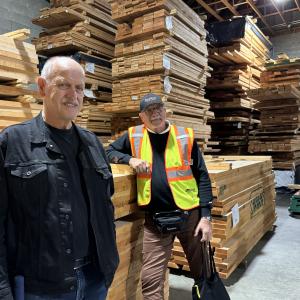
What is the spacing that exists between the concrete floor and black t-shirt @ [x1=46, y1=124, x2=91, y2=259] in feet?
8.96

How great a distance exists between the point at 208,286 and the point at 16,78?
10.9 ft

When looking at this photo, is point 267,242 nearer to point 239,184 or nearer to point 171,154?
point 239,184

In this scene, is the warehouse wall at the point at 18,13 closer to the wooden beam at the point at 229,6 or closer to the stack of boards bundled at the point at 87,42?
the stack of boards bundled at the point at 87,42

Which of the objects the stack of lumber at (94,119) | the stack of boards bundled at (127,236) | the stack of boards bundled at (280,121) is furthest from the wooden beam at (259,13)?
the stack of boards bundled at (127,236)

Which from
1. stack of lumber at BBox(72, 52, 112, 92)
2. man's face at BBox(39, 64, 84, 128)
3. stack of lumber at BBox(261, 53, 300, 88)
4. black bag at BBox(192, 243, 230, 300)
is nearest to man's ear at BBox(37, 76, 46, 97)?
man's face at BBox(39, 64, 84, 128)

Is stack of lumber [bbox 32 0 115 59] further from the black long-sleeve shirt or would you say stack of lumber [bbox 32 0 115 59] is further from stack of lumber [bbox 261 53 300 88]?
stack of lumber [bbox 261 53 300 88]

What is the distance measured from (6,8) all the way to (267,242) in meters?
8.39

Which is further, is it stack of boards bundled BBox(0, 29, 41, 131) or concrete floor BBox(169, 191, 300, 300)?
concrete floor BBox(169, 191, 300, 300)

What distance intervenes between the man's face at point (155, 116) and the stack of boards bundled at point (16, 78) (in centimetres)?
186

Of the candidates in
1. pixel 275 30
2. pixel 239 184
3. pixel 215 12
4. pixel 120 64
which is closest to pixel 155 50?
pixel 120 64

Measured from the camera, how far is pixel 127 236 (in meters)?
3.46

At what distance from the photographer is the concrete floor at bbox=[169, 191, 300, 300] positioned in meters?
4.40

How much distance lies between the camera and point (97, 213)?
2.06 meters

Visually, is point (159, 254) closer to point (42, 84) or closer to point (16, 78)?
point (42, 84)
